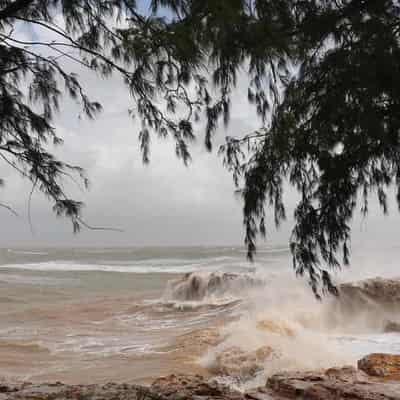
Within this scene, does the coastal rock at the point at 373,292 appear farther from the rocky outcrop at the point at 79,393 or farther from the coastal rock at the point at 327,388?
the rocky outcrop at the point at 79,393

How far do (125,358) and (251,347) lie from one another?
1871 millimetres

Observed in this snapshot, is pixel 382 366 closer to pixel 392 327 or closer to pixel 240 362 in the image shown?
pixel 240 362

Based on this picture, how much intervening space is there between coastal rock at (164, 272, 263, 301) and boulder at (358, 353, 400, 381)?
10.7 metres

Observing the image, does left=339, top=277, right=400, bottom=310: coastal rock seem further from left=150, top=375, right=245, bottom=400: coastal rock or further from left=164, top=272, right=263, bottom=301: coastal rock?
left=150, top=375, right=245, bottom=400: coastal rock

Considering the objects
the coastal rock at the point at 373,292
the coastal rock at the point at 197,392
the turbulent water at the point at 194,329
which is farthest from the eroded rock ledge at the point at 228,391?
the coastal rock at the point at 373,292

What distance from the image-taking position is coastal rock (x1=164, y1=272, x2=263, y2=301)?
15680mm

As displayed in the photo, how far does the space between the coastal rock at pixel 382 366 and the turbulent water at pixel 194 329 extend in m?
1.55

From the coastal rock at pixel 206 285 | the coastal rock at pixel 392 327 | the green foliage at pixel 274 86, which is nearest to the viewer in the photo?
the green foliage at pixel 274 86

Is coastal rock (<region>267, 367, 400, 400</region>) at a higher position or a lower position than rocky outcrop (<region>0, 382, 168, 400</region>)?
higher

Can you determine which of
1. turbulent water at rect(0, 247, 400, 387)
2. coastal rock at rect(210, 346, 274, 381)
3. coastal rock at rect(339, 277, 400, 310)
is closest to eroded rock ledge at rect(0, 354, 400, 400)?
turbulent water at rect(0, 247, 400, 387)

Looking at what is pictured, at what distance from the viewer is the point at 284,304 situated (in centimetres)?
1156

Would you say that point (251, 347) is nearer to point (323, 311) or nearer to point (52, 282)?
point (323, 311)

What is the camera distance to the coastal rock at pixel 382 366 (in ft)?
15.1

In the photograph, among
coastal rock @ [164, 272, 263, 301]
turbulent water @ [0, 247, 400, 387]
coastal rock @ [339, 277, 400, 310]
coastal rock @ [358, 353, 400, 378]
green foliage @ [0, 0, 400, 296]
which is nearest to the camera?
green foliage @ [0, 0, 400, 296]
